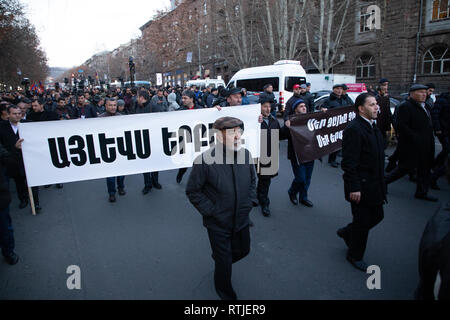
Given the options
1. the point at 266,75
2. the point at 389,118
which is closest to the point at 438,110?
the point at 389,118

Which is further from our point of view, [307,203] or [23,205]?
Result: [23,205]

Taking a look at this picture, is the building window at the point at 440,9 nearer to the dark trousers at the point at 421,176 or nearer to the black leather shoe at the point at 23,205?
the dark trousers at the point at 421,176

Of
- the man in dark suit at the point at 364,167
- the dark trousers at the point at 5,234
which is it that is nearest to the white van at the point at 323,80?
the man in dark suit at the point at 364,167

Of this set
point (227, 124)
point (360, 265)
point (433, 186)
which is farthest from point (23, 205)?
point (433, 186)

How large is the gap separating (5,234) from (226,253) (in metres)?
2.72

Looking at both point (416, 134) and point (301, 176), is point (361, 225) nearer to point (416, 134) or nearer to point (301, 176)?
point (301, 176)

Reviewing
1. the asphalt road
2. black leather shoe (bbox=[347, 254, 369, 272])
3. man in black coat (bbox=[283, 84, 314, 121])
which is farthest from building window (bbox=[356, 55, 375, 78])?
black leather shoe (bbox=[347, 254, 369, 272])

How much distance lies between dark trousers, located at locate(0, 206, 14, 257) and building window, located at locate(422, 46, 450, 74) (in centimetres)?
2654

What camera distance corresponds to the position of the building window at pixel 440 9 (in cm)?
2100

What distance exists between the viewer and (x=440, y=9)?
21266 mm

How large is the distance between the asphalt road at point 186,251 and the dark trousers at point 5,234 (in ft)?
0.74

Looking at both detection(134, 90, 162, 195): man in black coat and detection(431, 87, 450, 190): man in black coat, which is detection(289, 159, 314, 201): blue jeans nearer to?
detection(431, 87, 450, 190): man in black coat

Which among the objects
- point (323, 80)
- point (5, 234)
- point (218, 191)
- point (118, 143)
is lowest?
point (5, 234)
